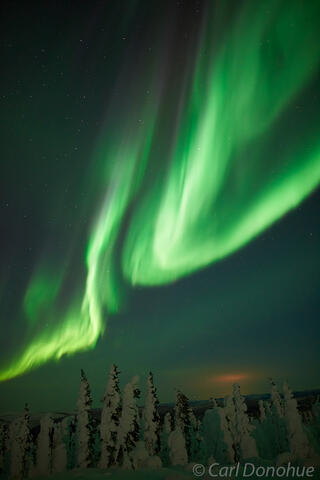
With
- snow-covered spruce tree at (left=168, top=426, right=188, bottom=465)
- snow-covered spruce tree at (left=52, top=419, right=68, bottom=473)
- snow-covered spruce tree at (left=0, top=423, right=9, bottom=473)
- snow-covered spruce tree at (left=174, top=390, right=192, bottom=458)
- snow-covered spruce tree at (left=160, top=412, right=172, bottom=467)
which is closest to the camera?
snow-covered spruce tree at (left=168, top=426, right=188, bottom=465)

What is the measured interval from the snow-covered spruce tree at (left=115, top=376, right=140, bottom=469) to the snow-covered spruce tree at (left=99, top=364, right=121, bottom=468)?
90cm

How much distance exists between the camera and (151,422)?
40125 millimetres

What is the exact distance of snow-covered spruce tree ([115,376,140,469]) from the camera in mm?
33938

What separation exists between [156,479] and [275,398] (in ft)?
121

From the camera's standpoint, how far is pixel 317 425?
57.4 m

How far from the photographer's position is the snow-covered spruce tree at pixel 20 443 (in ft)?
141

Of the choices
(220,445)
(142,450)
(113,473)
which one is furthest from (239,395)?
(113,473)

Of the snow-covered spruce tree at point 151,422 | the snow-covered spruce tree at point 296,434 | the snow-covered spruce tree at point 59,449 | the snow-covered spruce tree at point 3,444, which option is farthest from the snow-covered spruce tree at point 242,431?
the snow-covered spruce tree at point 3,444

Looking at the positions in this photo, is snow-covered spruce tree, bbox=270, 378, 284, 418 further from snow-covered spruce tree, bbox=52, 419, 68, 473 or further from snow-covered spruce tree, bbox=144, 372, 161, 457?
snow-covered spruce tree, bbox=52, 419, 68, 473

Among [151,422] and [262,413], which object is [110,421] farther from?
[262,413]

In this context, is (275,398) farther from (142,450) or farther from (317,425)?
(142,450)

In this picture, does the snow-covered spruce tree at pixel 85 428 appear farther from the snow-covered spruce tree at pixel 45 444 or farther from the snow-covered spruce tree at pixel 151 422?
the snow-covered spruce tree at pixel 45 444

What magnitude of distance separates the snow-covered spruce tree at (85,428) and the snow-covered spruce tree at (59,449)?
7.05 meters

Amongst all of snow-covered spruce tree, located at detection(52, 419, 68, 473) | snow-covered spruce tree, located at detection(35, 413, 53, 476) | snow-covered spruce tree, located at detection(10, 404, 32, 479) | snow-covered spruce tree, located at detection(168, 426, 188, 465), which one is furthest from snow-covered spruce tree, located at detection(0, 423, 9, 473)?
snow-covered spruce tree, located at detection(168, 426, 188, 465)
